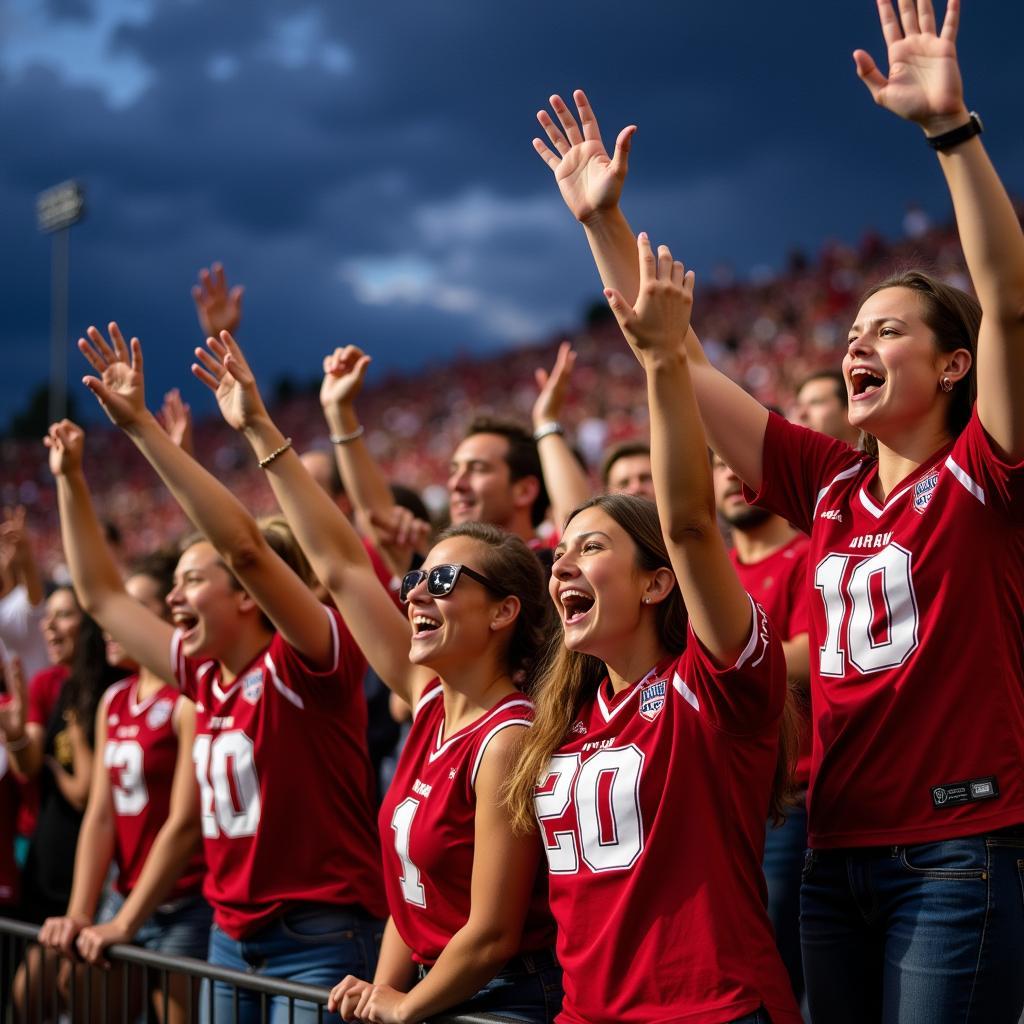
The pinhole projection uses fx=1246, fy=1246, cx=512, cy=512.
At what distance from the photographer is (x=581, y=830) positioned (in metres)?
2.32

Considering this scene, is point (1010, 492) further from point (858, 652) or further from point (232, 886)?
point (232, 886)

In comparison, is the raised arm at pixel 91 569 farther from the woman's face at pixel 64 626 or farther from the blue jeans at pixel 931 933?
the blue jeans at pixel 931 933

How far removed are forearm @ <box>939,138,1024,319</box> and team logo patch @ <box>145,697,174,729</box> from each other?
293 cm

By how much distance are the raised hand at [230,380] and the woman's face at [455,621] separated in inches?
27.5

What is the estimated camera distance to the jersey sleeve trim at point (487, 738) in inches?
104

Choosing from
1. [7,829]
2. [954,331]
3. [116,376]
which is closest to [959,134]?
[954,331]

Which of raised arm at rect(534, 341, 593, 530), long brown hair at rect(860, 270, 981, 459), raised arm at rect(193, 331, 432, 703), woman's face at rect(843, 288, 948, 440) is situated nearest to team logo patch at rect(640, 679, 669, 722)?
woman's face at rect(843, 288, 948, 440)

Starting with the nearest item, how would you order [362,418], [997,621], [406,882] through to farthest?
[997,621] < [406,882] < [362,418]

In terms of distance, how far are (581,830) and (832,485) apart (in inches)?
32.8

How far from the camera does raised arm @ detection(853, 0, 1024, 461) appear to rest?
1.99 meters

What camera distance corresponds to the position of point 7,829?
487 cm

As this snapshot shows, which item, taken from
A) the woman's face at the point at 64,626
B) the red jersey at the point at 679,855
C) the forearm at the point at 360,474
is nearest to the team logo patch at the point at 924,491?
the red jersey at the point at 679,855

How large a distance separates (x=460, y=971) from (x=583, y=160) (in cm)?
168

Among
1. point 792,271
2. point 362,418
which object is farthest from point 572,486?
point 362,418
